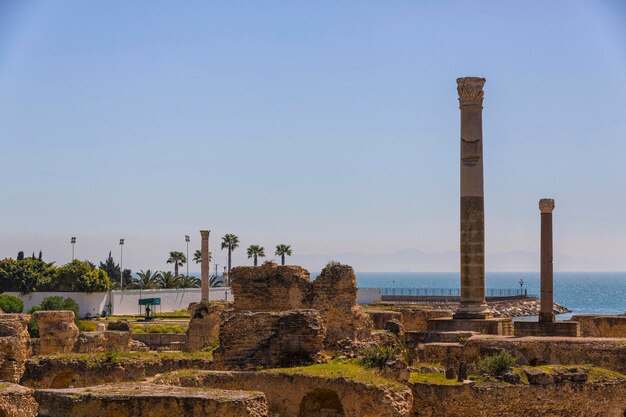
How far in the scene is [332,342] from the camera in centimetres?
2434

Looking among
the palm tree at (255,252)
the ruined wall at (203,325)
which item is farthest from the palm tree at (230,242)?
the ruined wall at (203,325)

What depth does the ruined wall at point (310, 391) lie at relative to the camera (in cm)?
1898

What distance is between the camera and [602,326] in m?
35.4

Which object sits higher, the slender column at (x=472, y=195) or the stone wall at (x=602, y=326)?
the slender column at (x=472, y=195)

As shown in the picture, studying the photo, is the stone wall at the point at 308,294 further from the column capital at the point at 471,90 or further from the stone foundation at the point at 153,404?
the column capital at the point at 471,90

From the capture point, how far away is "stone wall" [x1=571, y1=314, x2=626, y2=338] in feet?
115

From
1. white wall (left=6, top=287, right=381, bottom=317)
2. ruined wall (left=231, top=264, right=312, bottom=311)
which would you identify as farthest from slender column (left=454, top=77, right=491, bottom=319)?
white wall (left=6, top=287, right=381, bottom=317)

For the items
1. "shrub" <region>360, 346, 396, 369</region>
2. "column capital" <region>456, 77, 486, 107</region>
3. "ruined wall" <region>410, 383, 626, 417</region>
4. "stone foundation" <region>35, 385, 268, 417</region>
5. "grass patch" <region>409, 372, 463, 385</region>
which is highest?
"column capital" <region>456, 77, 486, 107</region>

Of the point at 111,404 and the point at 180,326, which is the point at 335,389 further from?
the point at 180,326

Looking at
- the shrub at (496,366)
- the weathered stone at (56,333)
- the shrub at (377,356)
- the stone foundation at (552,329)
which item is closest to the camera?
the shrub at (377,356)

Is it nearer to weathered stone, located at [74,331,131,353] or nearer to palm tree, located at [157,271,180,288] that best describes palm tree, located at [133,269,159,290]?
palm tree, located at [157,271,180,288]

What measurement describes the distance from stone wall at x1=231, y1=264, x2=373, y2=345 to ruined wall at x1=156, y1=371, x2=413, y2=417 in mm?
4430

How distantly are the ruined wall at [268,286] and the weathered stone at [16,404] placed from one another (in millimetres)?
9959

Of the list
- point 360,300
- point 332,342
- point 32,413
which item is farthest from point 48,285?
point 32,413
